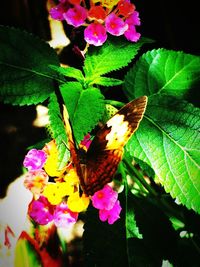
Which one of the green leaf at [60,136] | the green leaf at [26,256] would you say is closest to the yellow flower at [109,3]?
the green leaf at [60,136]

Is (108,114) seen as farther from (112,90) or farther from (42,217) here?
(112,90)

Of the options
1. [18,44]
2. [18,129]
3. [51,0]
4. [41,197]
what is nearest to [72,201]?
[41,197]

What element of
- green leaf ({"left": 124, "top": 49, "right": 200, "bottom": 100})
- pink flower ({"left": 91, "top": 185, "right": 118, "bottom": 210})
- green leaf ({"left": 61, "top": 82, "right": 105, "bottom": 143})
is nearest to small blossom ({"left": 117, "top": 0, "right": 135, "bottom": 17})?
green leaf ({"left": 124, "top": 49, "right": 200, "bottom": 100})

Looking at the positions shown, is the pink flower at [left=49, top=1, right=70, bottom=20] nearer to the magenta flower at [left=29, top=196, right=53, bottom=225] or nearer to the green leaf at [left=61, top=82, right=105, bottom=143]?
the green leaf at [left=61, top=82, right=105, bottom=143]

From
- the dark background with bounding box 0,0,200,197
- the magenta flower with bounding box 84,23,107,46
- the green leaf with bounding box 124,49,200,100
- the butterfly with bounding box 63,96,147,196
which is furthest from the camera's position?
the dark background with bounding box 0,0,200,197

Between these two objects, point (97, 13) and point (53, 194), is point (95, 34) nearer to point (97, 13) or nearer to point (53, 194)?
point (97, 13)

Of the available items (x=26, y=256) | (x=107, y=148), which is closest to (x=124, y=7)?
(x=107, y=148)

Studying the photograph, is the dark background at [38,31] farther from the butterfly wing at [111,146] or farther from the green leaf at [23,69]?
the butterfly wing at [111,146]
